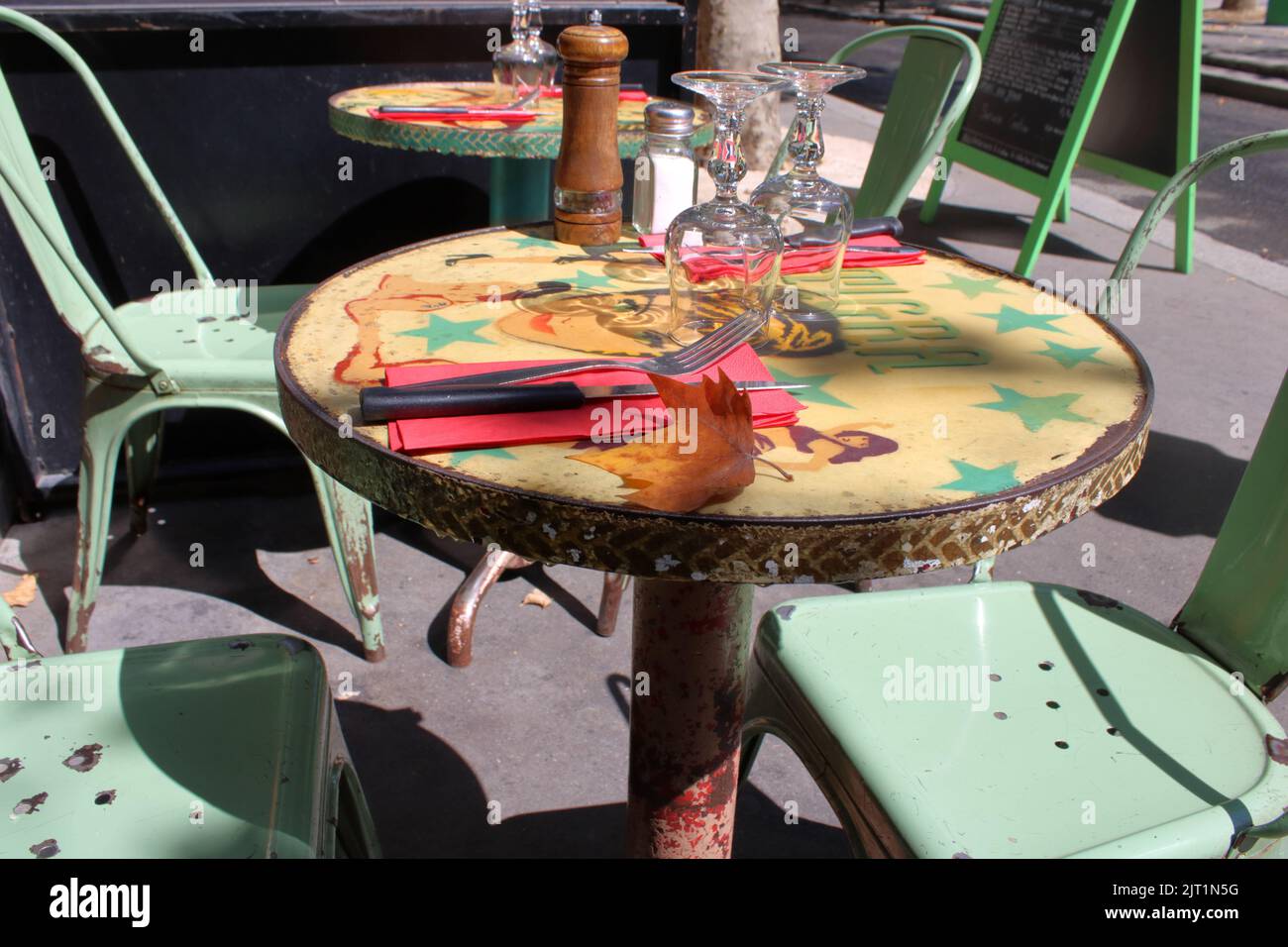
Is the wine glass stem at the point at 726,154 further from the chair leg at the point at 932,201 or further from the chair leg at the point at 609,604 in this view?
the chair leg at the point at 932,201

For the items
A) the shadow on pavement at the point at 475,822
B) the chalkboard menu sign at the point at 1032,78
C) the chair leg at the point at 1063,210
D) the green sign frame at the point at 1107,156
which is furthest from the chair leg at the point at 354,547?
the chair leg at the point at 1063,210

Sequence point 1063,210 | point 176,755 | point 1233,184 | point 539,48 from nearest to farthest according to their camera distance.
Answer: point 176,755 → point 539,48 → point 1063,210 → point 1233,184

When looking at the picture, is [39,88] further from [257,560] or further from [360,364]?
[360,364]

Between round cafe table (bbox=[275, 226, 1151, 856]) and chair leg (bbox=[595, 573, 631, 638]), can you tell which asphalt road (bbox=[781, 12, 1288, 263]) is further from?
round cafe table (bbox=[275, 226, 1151, 856])

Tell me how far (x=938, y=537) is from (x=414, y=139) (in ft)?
6.09

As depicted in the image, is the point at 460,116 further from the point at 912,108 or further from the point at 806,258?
the point at 806,258

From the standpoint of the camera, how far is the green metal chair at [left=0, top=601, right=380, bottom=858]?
1191 millimetres

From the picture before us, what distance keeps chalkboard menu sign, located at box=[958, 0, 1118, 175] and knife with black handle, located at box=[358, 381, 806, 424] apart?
473 cm

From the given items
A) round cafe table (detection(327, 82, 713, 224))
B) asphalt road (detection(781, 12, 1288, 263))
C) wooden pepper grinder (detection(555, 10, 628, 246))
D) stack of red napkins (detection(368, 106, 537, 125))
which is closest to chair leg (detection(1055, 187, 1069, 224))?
asphalt road (detection(781, 12, 1288, 263))

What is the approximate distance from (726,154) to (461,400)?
469 millimetres

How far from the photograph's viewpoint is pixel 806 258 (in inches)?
62.1

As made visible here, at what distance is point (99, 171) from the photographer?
298 cm

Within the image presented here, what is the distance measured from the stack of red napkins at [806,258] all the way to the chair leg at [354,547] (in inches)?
39.3

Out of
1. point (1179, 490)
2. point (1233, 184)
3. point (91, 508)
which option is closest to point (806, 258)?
point (91, 508)
